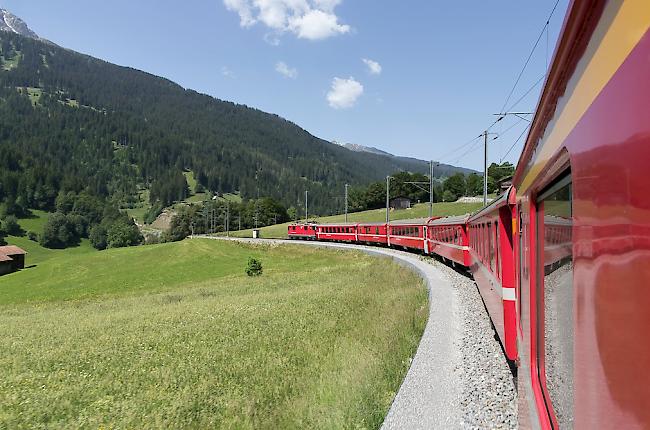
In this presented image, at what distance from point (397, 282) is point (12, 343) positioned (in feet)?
45.8

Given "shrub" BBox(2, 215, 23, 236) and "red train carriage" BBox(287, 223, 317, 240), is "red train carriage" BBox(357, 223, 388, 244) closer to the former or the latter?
"red train carriage" BBox(287, 223, 317, 240)

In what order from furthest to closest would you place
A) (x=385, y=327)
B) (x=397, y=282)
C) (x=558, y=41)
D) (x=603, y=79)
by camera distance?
(x=397, y=282) < (x=385, y=327) < (x=558, y=41) < (x=603, y=79)

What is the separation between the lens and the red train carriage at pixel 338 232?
54.5m

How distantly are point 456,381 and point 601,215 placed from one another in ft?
22.6

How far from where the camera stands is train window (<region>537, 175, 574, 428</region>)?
239cm

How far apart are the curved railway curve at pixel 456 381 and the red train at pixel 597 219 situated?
11.5 ft

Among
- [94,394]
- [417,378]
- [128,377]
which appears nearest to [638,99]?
[417,378]

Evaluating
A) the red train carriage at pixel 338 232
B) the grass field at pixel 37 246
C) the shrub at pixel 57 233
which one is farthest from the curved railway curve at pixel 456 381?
the shrub at pixel 57 233

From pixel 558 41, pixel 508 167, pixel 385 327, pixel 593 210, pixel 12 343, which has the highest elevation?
pixel 508 167

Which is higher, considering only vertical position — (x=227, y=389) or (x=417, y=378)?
(x=417, y=378)

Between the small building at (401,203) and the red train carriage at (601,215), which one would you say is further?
the small building at (401,203)

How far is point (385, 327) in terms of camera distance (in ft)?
43.0

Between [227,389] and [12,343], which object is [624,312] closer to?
[227,389]

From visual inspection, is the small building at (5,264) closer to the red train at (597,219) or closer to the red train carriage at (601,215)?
the red train at (597,219)
